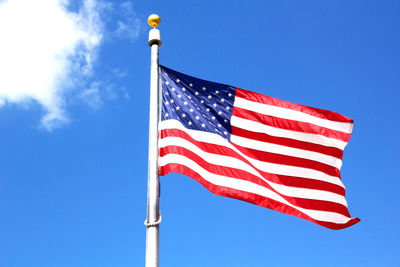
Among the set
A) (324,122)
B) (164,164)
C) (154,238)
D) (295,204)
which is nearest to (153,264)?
(154,238)

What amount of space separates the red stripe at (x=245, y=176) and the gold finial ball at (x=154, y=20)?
3.18m

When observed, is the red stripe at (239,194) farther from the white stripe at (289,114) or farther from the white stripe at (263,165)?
the white stripe at (289,114)

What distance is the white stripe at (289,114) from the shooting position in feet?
39.7

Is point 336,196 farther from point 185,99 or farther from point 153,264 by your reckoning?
point 153,264

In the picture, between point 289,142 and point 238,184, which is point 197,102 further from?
point 289,142

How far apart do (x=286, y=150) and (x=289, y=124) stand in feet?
2.46

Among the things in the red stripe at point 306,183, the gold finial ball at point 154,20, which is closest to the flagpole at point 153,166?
the gold finial ball at point 154,20

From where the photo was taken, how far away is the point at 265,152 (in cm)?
1167

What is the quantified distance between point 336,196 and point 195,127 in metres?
4.26

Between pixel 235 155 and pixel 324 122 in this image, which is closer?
pixel 235 155

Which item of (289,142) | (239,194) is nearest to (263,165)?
(289,142)

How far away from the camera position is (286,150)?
39.3 ft

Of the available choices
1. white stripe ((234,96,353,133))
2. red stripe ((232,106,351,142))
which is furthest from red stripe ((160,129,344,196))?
white stripe ((234,96,353,133))

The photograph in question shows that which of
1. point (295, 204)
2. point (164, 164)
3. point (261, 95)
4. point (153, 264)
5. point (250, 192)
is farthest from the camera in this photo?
point (261, 95)
